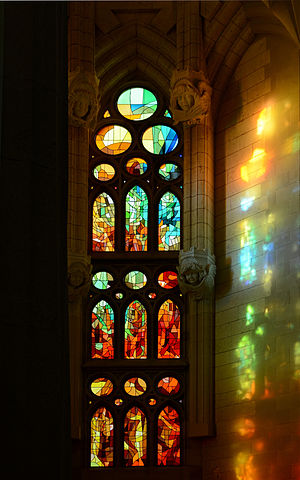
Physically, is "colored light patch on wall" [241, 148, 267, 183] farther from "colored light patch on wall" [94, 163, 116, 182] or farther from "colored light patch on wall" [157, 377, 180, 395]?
"colored light patch on wall" [157, 377, 180, 395]

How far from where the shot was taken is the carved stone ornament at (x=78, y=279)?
15.8m

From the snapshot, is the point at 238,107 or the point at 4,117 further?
the point at 238,107

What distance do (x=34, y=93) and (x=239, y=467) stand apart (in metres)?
9.09

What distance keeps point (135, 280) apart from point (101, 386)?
1.56 m

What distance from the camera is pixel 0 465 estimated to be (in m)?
6.28

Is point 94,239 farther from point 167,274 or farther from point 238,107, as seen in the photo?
point 238,107

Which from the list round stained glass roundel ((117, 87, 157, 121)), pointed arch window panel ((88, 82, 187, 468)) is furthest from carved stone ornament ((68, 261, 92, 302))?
round stained glass roundel ((117, 87, 157, 121))

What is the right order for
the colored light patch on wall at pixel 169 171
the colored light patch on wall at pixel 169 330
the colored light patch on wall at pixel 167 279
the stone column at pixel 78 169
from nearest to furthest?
the stone column at pixel 78 169 → the colored light patch on wall at pixel 169 330 → the colored light patch on wall at pixel 167 279 → the colored light patch on wall at pixel 169 171

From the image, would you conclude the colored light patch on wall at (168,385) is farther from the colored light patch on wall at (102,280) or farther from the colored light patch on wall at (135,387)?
the colored light patch on wall at (102,280)

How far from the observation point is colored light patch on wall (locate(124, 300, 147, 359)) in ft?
54.4

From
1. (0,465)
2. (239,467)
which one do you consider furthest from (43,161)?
(239,467)

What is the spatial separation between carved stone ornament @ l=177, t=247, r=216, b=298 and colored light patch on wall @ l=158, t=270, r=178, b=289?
2.35ft

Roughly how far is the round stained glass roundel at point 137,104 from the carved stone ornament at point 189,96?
1.12m

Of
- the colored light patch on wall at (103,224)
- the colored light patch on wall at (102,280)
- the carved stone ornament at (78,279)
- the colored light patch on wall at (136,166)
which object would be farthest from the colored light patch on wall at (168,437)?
the colored light patch on wall at (136,166)
